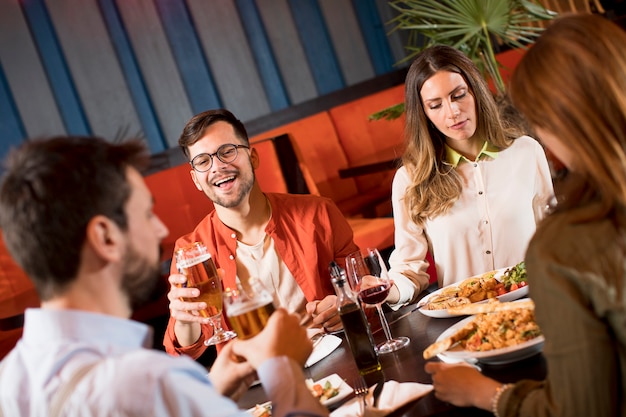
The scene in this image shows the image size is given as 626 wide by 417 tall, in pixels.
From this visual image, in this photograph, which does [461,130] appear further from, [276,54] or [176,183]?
[276,54]

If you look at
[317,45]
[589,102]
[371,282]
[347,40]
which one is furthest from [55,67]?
[589,102]

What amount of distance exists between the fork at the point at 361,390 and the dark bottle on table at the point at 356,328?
35 millimetres

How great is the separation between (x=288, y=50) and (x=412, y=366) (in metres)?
4.89

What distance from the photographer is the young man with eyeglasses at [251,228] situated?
2.71 m

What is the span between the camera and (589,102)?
112 cm

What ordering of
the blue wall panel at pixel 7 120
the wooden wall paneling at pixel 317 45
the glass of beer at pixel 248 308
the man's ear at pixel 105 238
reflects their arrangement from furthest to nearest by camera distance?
the wooden wall paneling at pixel 317 45, the blue wall panel at pixel 7 120, the glass of beer at pixel 248 308, the man's ear at pixel 105 238

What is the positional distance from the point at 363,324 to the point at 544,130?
0.76 meters

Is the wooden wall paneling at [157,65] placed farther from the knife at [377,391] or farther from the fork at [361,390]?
the knife at [377,391]

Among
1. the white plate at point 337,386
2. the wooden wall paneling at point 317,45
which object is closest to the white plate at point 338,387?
the white plate at point 337,386

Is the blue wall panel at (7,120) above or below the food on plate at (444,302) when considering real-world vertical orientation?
above

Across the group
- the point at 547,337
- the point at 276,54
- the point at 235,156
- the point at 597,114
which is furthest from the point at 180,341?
the point at 276,54

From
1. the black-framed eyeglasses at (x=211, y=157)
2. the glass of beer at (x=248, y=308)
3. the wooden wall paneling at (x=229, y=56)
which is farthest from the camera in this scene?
the wooden wall paneling at (x=229, y=56)

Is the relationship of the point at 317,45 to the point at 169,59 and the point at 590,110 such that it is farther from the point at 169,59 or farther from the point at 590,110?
the point at 590,110

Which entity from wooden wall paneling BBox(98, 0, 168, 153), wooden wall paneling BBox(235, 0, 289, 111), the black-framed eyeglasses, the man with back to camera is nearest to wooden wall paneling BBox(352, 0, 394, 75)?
wooden wall paneling BBox(235, 0, 289, 111)
